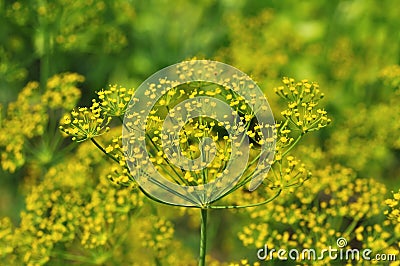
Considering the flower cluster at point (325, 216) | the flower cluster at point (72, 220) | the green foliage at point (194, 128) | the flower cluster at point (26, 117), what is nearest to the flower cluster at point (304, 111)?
the green foliage at point (194, 128)

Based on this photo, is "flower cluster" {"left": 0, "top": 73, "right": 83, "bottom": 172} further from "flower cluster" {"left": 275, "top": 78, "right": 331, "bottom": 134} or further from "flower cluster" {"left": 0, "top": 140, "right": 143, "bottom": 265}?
"flower cluster" {"left": 275, "top": 78, "right": 331, "bottom": 134}

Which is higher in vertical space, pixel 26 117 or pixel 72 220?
pixel 26 117

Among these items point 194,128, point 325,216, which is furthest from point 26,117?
point 325,216

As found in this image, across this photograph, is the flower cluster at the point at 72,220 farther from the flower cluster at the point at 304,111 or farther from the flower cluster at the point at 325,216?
the flower cluster at the point at 304,111

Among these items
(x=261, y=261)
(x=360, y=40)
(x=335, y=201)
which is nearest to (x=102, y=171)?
(x=261, y=261)

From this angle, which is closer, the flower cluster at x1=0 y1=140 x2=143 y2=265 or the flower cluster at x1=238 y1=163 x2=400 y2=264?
the flower cluster at x1=238 y1=163 x2=400 y2=264

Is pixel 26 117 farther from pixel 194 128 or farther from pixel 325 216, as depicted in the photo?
pixel 325 216

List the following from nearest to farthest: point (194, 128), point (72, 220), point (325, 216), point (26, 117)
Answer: point (194, 128)
point (325, 216)
point (72, 220)
point (26, 117)

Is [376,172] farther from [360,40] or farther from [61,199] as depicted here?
[61,199]

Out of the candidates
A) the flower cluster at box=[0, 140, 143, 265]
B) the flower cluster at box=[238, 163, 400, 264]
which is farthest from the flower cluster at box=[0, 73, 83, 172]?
the flower cluster at box=[238, 163, 400, 264]

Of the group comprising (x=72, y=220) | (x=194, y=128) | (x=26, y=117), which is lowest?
(x=72, y=220)

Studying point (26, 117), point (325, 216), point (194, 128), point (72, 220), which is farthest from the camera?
point (26, 117)
